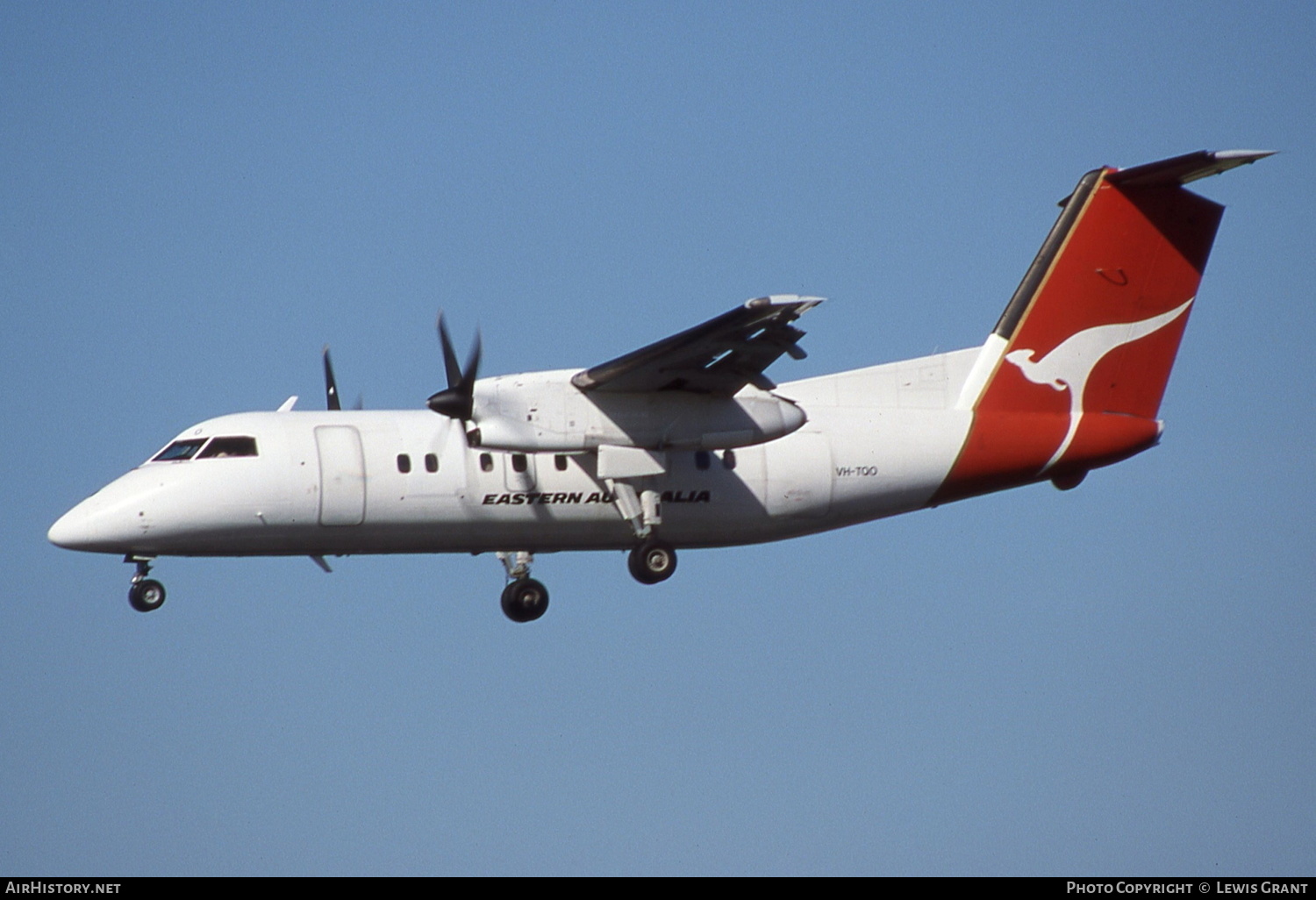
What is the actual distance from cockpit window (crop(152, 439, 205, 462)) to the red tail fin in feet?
29.5

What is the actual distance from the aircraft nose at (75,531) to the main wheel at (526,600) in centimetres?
497

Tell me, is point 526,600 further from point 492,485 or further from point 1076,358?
point 1076,358

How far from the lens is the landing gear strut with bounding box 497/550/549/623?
21078 millimetres

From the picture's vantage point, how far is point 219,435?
64.5 ft

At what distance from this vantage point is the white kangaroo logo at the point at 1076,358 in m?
21.5

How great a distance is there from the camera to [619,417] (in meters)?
19.6

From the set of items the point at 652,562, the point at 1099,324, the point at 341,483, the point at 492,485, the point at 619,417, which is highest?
the point at 1099,324

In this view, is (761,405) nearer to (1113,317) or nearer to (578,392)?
(578,392)

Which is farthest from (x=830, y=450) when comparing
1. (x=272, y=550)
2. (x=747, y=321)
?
(x=272, y=550)

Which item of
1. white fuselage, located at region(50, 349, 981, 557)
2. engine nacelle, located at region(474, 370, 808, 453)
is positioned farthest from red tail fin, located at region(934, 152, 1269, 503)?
engine nacelle, located at region(474, 370, 808, 453)

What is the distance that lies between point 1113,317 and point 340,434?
32.5 ft

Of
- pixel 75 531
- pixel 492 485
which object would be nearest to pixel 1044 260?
pixel 492 485

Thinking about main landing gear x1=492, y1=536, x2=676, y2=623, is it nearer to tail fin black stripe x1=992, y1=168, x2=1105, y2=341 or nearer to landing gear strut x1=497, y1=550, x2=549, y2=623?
landing gear strut x1=497, y1=550, x2=549, y2=623

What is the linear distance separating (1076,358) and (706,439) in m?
5.30
